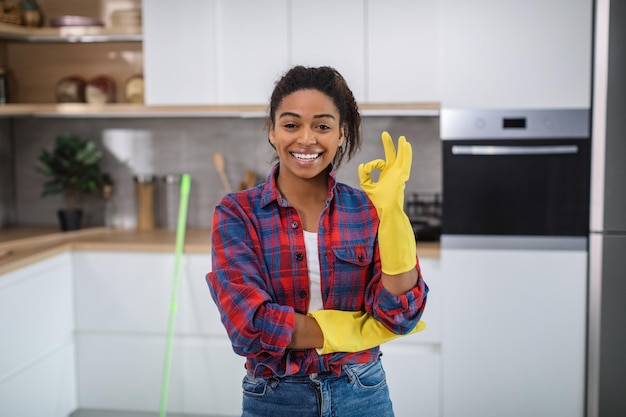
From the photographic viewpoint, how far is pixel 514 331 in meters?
2.78

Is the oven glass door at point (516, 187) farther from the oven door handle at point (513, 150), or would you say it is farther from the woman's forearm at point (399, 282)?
the woman's forearm at point (399, 282)

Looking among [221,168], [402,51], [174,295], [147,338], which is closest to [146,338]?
[147,338]

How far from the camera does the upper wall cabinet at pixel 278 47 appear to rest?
114 inches

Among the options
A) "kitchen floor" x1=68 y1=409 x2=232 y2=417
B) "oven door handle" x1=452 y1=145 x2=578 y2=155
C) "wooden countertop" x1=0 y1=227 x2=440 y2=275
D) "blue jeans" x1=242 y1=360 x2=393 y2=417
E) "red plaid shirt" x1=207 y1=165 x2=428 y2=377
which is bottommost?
"kitchen floor" x1=68 y1=409 x2=232 y2=417

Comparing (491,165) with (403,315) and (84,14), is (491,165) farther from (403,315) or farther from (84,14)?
(84,14)

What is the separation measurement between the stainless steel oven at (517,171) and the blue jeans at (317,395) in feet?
5.18

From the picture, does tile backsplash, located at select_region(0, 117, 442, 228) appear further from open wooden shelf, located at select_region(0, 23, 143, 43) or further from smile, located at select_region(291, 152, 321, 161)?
smile, located at select_region(291, 152, 321, 161)

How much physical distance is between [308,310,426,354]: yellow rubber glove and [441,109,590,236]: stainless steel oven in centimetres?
158

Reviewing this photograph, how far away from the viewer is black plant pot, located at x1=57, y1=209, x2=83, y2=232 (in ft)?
11.0

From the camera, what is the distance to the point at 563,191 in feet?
8.90

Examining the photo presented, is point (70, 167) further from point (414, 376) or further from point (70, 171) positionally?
point (414, 376)

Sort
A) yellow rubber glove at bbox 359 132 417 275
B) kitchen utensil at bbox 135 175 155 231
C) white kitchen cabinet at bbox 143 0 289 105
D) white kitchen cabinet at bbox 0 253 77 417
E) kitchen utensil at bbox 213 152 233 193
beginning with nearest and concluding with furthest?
yellow rubber glove at bbox 359 132 417 275 → white kitchen cabinet at bbox 0 253 77 417 → white kitchen cabinet at bbox 143 0 289 105 → kitchen utensil at bbox 213 152 233 193 → kitchen utensil at bbox 135 175 155 231

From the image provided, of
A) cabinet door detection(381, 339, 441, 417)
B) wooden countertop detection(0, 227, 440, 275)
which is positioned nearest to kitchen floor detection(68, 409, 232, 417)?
wooden countertop detection(0, 227, 440, 275)

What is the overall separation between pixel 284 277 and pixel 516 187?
5.44ft
